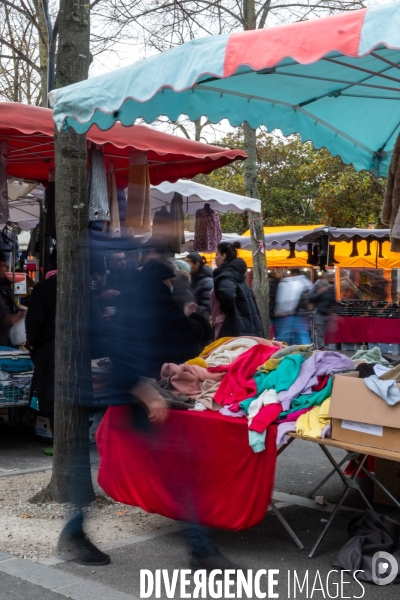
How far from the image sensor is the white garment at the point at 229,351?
5.41 m

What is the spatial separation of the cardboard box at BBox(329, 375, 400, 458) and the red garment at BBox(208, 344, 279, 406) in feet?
2.20

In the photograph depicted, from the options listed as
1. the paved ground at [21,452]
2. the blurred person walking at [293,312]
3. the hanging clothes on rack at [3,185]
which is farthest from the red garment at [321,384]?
the blurred person walking at [293,312]

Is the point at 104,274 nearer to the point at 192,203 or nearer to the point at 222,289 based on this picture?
the point at 222,289

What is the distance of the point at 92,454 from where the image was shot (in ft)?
22.6

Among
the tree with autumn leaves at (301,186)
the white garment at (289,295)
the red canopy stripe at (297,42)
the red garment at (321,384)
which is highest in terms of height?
the tree with autumn leaves at (301,186)

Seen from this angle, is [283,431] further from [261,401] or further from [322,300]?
[322,300]

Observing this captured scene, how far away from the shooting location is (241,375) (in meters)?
4.93

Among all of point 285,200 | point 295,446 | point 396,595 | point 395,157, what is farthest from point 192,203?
point 285,200

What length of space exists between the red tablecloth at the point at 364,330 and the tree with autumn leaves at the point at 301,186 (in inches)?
303

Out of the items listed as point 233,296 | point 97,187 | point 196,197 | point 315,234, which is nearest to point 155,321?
point 97,187

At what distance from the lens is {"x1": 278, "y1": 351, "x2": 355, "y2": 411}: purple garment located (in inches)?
180

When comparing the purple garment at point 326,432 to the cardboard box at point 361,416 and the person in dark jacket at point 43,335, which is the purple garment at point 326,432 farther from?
the person in dark jacket at point 43,335

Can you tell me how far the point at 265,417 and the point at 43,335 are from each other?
3318 millimetres

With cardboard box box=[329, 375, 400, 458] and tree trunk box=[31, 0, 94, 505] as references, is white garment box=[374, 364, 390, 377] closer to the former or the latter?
cardboard box box=[329, 375, 400, 458]
